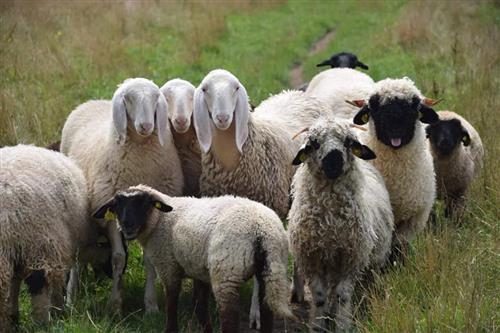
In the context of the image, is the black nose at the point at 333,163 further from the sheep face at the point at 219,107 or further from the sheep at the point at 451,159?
the sheep at the point at 451,159

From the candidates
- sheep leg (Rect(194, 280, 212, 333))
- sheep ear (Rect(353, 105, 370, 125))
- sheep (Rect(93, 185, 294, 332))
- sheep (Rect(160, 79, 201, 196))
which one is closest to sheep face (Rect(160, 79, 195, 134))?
sheep (Rect(160, 79, 201, 196))

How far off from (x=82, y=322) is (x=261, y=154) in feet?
7.24

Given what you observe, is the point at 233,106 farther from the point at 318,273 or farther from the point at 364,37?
the point at 364,37

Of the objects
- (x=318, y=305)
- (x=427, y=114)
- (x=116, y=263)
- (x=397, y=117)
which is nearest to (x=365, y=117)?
(x=397, y=117)

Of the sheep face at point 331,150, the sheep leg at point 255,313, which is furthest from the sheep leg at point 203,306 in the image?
the sheep face at point 331,150

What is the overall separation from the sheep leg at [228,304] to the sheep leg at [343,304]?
71cm

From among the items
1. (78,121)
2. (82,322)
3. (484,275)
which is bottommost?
(82,322)

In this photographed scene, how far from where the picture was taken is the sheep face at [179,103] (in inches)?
265

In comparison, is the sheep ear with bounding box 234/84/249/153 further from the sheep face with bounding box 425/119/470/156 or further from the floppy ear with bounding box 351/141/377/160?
the sheep face with bounding box 425/119/470/156

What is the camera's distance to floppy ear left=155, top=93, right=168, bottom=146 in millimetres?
6422

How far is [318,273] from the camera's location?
17.6 feet

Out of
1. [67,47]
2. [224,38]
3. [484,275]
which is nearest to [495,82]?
[484,275]

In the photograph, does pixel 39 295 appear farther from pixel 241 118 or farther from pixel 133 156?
pixel 241 118

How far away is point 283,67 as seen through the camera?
15.9 metres
